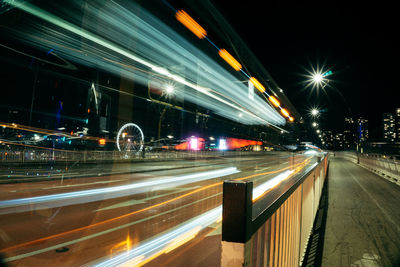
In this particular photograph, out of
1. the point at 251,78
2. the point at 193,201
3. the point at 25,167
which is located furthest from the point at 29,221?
the point at 25,167

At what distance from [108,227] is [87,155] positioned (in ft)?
58.4

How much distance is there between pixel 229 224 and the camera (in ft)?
3.90

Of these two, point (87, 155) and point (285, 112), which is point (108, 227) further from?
point (87, 155)

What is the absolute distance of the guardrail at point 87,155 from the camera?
15555 mm

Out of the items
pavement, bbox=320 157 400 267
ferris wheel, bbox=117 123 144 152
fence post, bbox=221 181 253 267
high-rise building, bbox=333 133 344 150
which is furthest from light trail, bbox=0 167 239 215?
high-rise building, bbox=333 133 344 150

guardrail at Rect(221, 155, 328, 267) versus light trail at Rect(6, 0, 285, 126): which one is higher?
light trail at Rect(6, 0, 285, 126)

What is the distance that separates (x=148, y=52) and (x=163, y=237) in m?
6.42

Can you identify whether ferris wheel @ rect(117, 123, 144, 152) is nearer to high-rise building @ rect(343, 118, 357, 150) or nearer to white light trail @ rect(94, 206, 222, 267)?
high-rise building @ rect(343, 118, 357, 150)

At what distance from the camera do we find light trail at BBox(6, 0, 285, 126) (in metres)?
7.17

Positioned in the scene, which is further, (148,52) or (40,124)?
(40,124)

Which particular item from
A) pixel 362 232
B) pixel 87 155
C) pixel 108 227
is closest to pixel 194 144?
pixel 87 155

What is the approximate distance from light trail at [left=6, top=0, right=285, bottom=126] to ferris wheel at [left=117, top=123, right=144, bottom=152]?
22.1 meters

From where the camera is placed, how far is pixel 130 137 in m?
35.9

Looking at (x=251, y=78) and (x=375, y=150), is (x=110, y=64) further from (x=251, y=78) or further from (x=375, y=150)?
(x=375, y=150)
